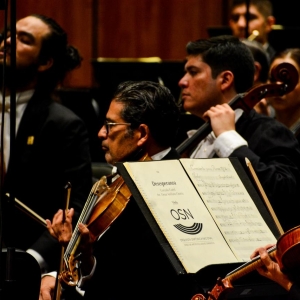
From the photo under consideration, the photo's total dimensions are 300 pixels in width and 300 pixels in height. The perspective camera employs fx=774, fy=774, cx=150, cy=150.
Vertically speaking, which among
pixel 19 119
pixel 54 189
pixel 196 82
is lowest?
pixel 54 189

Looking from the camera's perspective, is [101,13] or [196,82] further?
[101,13]

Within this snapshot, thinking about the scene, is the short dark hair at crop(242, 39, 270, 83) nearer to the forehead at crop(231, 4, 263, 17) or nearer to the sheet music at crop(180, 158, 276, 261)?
the forehead at crop(231, 4, 263, 17)

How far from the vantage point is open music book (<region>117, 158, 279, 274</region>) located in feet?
6.61

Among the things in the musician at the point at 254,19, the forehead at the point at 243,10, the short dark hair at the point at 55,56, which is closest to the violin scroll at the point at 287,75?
the short dark hair at the point at 55,56

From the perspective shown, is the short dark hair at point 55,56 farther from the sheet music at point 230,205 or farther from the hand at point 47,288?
the sheet music at point 230,205

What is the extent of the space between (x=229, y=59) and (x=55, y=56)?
799 millimetres

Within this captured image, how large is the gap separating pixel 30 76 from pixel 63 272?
125 centimetres

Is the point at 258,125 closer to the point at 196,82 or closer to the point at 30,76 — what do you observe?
the point at 196,82

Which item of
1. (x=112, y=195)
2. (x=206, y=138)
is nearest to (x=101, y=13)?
(x=206, y=138)

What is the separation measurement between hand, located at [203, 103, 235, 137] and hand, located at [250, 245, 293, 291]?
3.07ft

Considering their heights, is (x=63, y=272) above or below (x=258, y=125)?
below

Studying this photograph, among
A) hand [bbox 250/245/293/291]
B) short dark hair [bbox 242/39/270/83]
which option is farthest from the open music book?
short dark hair [bbox 242/39/270/83]

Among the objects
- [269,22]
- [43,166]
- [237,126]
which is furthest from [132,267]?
[269,22]

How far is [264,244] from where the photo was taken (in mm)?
2127
